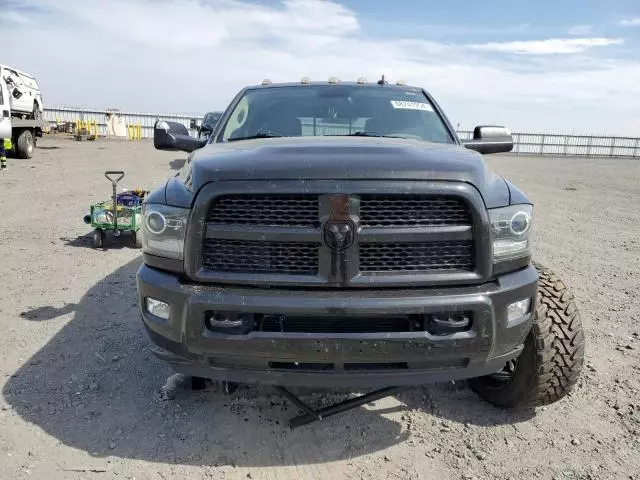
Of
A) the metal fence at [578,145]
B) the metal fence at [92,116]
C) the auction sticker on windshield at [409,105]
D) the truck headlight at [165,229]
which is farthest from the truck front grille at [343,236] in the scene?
the metal fence at [578,145]

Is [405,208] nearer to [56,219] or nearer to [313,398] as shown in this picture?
[313,398]

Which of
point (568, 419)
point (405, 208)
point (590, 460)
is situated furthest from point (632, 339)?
point (405, 208)

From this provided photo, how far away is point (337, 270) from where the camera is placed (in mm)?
2363

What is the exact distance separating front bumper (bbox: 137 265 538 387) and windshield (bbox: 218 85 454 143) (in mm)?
1591

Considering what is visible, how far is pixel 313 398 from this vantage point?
324 centimetres

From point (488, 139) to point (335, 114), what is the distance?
4.00 feet

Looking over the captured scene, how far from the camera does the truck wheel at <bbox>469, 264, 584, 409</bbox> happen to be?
293cm

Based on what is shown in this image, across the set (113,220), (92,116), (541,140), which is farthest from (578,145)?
(113,220)

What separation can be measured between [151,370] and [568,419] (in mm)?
2637

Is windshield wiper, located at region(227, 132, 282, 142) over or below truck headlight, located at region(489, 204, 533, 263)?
over

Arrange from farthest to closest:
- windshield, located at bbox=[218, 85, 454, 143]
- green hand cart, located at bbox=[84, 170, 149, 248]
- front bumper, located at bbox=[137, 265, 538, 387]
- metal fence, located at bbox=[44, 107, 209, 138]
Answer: metal fence, located at bbox=[44, 107, 209, 138], green hand cart, located at bbox=[84, 170, 149, 248], windshield, located at bbox=[218, 85, 454, 143], front bumper, located at bbox=[137, 265, 538, 387]

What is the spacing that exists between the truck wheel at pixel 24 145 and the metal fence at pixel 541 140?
1840cm

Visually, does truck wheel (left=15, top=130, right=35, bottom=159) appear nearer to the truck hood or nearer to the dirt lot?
the dirt lot

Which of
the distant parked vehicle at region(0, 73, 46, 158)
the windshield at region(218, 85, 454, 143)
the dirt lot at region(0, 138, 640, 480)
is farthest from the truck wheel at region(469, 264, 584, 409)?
the distant parked vehicle at region(0, 73, 46, 158)
